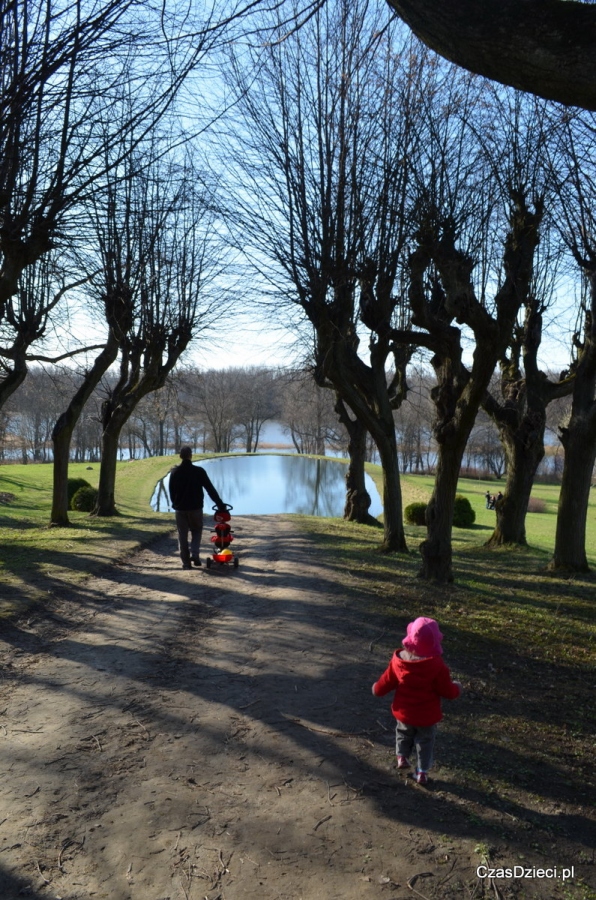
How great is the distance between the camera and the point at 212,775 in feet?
13.7

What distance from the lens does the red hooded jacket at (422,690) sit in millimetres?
4160

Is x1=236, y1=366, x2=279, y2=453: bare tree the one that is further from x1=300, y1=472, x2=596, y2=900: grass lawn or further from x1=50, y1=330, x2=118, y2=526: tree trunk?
x1=300, y1=472, x2=596, y2=900: grass lawn

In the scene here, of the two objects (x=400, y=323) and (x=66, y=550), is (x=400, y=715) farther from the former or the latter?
(x=400, y=323)

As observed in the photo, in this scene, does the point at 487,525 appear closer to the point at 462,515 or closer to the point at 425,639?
the point at 462,515

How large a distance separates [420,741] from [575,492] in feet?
30.7

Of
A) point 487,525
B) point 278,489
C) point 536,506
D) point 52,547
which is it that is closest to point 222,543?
point 52,547

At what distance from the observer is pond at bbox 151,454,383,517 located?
29141 mm

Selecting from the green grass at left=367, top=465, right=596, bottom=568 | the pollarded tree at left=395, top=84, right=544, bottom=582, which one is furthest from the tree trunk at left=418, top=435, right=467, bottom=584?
the green grass at left=367, top=465, right=596, bottom=568

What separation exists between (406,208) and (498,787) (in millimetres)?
10173

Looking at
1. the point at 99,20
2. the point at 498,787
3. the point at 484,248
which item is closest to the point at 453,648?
the point at 498,787

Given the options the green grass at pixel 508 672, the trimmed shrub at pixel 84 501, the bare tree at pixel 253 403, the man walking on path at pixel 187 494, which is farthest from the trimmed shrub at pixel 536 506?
the bare tree at pixel 253 403

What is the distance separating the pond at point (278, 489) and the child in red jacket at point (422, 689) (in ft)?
69.4

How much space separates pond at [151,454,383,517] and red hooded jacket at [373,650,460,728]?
69.4 ft

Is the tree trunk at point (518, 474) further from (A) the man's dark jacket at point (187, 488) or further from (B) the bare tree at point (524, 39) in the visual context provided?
(B) the bare tree at point (524, 39)
